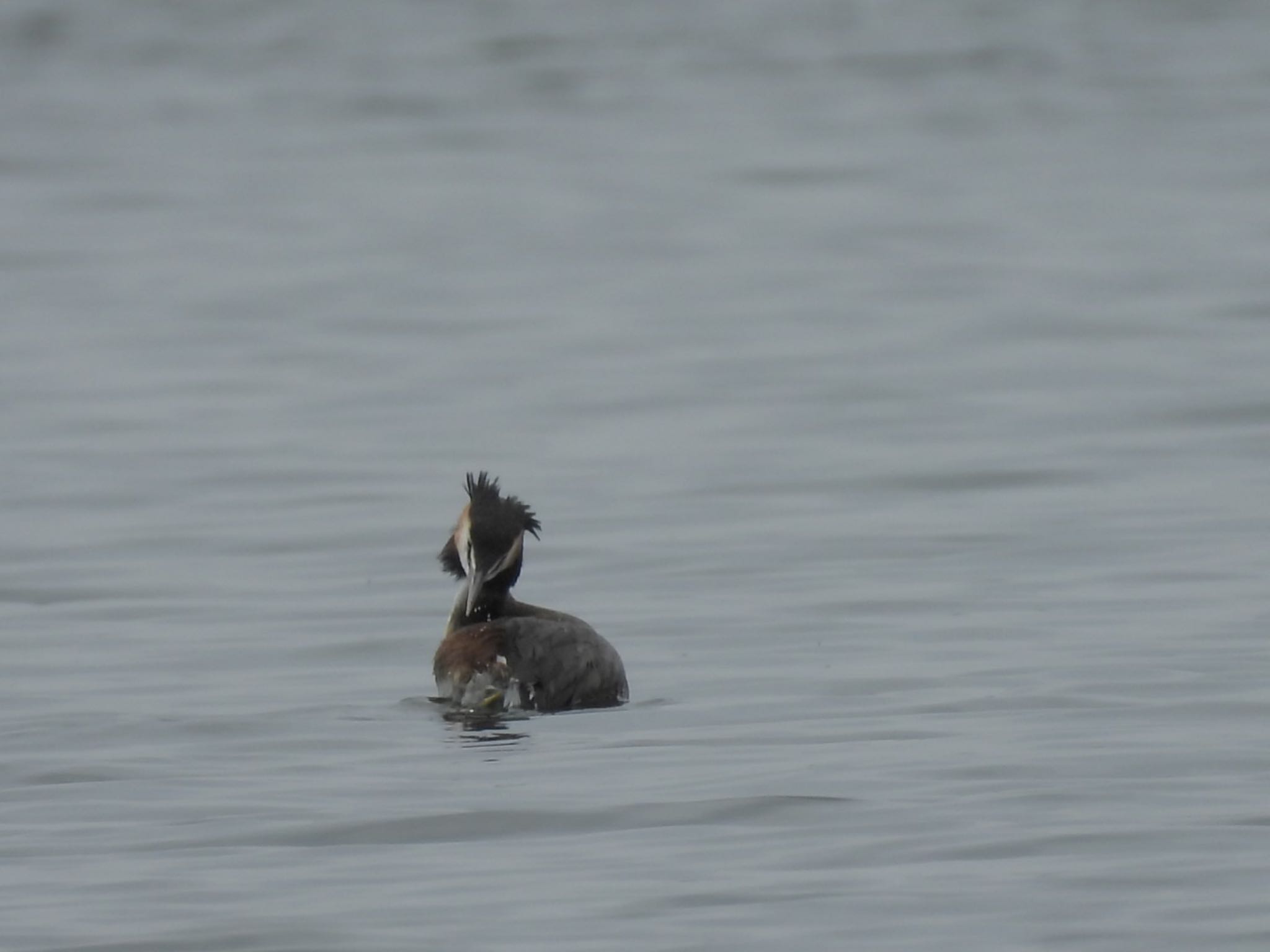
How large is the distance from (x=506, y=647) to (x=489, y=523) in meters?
0.74

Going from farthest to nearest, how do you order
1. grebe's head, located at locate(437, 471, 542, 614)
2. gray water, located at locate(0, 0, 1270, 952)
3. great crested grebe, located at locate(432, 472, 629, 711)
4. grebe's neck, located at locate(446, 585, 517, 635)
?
grebe's neck, located at locate(446, 585, 517, 635), grebe's head, located at locate(437, 471, 542, 614), great crested grebe, located at locate(432, 472, 629, 711), gray water, located at locate(0, 0, 1270, 952)

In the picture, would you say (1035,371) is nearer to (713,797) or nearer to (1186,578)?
(1186,578)

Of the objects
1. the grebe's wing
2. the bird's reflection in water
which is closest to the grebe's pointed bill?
the grebe's wing

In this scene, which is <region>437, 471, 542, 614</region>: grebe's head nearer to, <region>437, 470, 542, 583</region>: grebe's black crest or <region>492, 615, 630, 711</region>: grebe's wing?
<region>437, 470, 542, 583</region>: grebe's black crest

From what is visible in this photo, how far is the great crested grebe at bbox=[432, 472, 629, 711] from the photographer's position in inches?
455

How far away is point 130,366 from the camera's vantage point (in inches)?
920

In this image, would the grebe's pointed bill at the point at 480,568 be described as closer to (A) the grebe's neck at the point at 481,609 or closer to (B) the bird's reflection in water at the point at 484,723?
(A) the grebe's neck at the point at 481,609

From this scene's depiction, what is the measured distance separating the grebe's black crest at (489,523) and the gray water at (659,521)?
643 mm

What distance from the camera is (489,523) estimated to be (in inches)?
481

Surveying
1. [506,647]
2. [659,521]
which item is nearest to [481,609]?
[506,647]

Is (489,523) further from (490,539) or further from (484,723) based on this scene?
(484,723)

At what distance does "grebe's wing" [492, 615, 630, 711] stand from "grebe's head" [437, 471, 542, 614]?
40 cm

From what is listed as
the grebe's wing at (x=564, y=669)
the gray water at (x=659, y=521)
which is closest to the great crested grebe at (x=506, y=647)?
the grebe's wing at (x=564, y=669)

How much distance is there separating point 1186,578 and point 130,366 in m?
11.2
